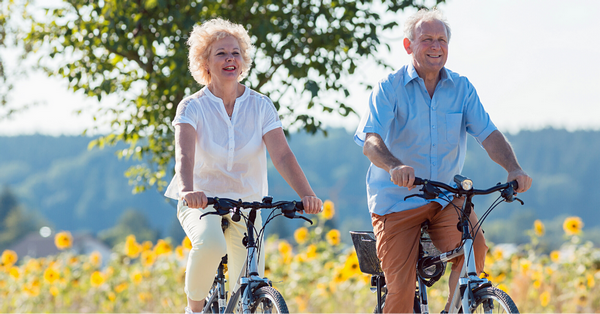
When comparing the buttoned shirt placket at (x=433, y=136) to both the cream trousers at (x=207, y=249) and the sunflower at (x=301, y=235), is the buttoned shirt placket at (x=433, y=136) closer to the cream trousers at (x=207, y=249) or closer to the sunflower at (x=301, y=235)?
the cream trousers at (x=207, y=249)

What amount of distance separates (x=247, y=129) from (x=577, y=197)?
335 feet

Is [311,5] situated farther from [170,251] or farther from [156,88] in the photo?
[170,251]

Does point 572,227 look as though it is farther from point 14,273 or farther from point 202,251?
point 14,273

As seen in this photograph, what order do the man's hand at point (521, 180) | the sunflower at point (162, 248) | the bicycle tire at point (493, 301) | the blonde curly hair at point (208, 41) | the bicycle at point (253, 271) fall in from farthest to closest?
1. the sunflower at point (162, 248)
2. the blonde curly hair at point (208, 41)
3. the man's hand at point (521, 180)
4. the bicycle at point (253, 271)
5. the bicycle tire at point (493, 301)

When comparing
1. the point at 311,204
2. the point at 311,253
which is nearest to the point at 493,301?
the point at 311,204

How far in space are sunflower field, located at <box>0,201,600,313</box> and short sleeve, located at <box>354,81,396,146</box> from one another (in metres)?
2.53

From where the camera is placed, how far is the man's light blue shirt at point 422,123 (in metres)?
2.88

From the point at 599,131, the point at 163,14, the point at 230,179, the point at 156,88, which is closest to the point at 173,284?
the point at 156,88

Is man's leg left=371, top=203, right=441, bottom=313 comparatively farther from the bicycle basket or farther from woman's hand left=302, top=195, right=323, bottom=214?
woman's hand left=302, top=195, right=323, bottom=214

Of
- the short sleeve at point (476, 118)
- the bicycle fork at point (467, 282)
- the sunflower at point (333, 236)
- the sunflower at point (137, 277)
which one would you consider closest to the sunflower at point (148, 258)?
the sunflower at point (137, 277)

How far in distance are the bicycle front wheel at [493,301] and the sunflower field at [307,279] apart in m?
2.81

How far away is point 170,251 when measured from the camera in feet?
20.5

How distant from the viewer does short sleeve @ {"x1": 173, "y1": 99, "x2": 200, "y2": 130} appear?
287cm

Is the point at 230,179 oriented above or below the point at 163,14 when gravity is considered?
below
